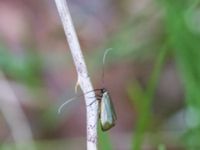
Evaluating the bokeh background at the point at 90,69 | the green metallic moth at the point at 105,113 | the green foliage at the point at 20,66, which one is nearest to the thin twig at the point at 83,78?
the green metallic moth at the point at 105,113

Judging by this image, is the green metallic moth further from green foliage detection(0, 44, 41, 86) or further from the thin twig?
green foliage detection(0, 44, 41, 86)

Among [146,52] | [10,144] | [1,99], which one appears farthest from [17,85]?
[146,52]

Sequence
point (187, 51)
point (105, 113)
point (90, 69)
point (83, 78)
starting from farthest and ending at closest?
point (90, 69) → point (187, 51) → point (105, 113) → point (83, 78)

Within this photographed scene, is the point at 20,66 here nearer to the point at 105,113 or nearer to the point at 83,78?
the point at 105,113

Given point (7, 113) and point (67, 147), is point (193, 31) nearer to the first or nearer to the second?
point (67, 147)

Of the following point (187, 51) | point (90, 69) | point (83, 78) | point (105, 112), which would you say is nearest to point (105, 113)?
point (105, 112)
